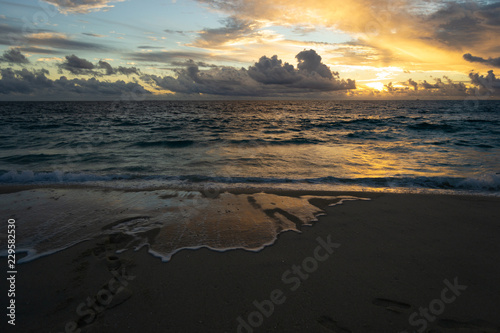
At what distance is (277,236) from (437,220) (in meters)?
3.42

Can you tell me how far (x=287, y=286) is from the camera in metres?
3.22

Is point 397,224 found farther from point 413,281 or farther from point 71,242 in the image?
point 71,242

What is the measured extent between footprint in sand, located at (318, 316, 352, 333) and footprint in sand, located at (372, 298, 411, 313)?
59 cm

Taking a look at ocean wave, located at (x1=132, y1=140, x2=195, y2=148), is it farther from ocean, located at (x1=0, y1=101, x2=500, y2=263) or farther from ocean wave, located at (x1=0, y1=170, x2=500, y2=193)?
ocean wave, located at (x1=0, y1=170, x2=500, y2=193)

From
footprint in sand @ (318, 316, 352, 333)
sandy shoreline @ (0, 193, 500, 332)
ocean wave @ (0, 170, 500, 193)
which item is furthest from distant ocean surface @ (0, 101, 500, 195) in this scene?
footprint in sand @ (318, 316, 352, 333)

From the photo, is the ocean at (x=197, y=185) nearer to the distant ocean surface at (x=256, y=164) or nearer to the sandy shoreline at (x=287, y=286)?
the distant ocean surface at (x=256, y=164)

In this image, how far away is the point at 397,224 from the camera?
5.00 meters

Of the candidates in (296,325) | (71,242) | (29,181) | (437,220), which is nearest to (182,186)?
(71,242)

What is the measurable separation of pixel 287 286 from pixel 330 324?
70 cm

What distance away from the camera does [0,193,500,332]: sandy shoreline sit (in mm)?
2666

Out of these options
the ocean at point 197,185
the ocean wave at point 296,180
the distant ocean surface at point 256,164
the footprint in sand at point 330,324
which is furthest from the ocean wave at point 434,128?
the footprint in sand at point 330,324

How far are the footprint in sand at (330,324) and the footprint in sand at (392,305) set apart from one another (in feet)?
1.95

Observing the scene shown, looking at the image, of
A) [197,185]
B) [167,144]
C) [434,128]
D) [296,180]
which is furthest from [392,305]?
[434,128]

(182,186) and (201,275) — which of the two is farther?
(182,186)
